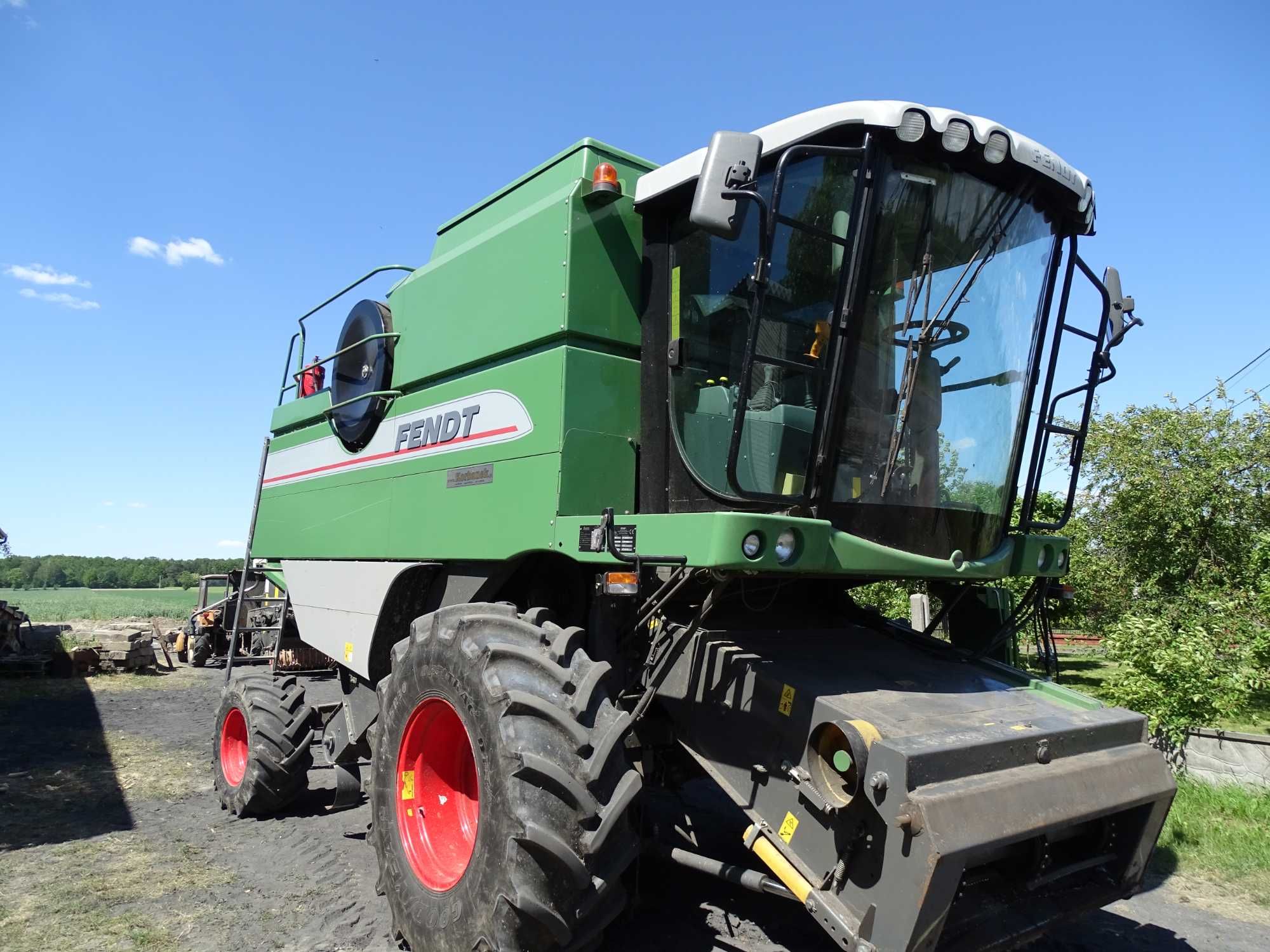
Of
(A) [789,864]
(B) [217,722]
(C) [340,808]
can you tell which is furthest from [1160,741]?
(B) [217,722]

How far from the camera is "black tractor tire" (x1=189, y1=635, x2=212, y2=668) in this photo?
1802 centimetres

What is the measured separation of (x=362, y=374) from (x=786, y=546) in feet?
11.5

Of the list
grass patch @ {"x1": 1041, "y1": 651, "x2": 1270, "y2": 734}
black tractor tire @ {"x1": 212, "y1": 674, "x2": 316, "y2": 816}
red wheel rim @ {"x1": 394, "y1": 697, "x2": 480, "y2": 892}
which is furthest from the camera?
grass patch @ {"x1": 1041, "y1": 651, "x2": 1270, "y2": 734}

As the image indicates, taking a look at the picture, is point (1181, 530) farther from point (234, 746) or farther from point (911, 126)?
point (234, 746)

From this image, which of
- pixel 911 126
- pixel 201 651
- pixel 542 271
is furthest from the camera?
pixel 201 651

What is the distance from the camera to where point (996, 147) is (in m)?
3.47

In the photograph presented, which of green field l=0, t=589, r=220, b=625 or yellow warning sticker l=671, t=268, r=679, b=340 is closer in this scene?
yellow warning sticker l=671, t=268, r=679, b=340

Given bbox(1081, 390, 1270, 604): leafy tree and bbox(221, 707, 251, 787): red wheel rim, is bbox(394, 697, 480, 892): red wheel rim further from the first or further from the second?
bbox(1081, 390, 1270, 604): leafy tree

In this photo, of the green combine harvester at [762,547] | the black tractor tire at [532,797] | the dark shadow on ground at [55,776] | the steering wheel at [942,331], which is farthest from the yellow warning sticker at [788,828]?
the dark shadow on ground at [55,776]

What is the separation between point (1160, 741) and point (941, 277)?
511 centimetres

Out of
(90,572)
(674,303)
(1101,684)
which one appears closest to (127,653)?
(1101,684)

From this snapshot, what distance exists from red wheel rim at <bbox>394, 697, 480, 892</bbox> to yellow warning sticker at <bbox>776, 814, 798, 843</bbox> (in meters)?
1.38

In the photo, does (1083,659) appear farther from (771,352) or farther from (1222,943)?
(771,352)

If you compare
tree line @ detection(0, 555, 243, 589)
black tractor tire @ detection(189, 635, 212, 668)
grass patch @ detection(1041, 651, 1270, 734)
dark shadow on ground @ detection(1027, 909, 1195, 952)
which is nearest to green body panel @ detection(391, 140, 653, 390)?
dark shadow on ground @ detection(1027, 909, 1195, 952)
